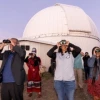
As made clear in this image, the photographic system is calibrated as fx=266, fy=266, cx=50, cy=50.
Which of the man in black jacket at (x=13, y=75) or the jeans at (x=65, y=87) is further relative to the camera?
the jeans at (x=65, y=87)

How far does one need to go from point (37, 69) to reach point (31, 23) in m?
17.1

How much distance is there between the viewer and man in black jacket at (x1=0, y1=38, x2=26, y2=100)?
4930 millimetres

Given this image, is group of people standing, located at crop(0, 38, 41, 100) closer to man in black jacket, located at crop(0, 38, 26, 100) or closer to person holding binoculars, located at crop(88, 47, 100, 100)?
man in black jacket, located at crop(0, 38, 26, 100)

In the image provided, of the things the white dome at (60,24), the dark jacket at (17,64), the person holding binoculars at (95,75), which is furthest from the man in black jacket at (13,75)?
the white dome at (60,24)

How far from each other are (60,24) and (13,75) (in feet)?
59.3

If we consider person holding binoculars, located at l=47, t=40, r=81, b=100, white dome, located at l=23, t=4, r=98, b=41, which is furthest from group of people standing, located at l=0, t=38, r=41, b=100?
white dome, located at l=23, t=4, r=98, b=41

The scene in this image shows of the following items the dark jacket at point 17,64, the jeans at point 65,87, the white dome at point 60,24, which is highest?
the white dome at point 60,24

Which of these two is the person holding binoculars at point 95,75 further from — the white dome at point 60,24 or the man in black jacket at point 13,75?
the white dome at point 60,24

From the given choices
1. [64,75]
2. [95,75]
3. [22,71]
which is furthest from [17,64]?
[95,75]

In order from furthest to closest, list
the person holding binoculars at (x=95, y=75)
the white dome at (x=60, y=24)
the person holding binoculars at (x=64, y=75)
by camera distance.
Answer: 1. the white dome at (x=60, y=24)
2. the person holding binoculars at (x=95, y=75)
3. the person holding binoculars at (x=64, y=75)

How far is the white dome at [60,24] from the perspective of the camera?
2245 centimetres

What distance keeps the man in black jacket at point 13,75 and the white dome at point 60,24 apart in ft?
55.0

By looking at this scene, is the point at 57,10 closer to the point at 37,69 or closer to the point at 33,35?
the point at 33,35

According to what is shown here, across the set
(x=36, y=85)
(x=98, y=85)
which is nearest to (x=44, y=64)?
(x=36, y=85)
